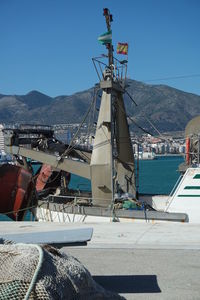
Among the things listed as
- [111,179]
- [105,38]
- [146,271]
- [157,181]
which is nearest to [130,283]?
[146,271]

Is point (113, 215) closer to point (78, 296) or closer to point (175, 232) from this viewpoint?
point (175, 232)

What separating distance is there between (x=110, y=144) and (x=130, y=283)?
39.0ft

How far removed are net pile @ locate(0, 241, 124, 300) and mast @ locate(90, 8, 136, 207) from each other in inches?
509

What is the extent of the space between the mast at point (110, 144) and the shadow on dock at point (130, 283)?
10.9 metres

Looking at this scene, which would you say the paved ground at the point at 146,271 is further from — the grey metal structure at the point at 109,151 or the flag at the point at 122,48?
the flag at the point at 122,48

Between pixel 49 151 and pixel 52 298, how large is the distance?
1959 cm

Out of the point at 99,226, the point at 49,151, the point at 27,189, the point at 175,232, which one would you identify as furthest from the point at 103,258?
the point at 49,151

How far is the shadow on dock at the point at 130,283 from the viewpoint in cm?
638

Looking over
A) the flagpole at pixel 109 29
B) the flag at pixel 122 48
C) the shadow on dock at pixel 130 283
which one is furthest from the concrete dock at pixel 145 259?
the flag at pixel 122 48

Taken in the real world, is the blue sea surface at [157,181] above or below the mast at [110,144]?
below

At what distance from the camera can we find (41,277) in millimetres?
4363

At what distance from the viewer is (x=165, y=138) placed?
20.0 meters

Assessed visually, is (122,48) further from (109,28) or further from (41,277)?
(41,277)

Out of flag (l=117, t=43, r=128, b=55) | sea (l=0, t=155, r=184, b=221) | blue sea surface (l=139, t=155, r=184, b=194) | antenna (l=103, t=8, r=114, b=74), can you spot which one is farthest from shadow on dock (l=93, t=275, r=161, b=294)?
flag (l=117, t=43, r=128, b=55)
